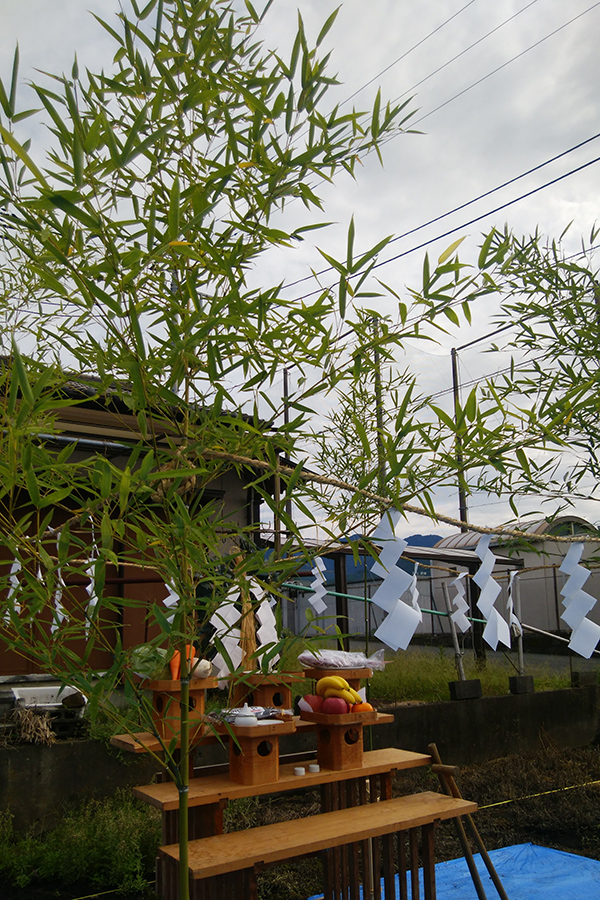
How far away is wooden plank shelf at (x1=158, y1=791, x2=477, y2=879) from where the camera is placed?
1937mm

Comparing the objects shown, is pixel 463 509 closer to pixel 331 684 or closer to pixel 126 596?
pixel 126 596

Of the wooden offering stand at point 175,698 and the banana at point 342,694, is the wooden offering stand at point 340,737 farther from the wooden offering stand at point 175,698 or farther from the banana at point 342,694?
the wooden offering stand at point 175,698

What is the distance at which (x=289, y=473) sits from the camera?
1.58 metres

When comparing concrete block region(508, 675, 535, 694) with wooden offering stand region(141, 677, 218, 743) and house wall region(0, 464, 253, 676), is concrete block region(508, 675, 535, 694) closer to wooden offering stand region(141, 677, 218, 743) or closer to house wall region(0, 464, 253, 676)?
house wall region(0, 464, 253, 676)

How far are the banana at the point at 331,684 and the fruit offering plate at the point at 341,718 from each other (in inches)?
3.8

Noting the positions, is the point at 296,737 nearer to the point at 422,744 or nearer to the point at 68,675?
the point at 422,744

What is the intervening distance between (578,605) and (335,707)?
0.98m

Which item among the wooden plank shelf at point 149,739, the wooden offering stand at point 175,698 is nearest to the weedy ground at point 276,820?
the wooden plank shelf at point 149,739

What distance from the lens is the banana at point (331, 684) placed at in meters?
2.66

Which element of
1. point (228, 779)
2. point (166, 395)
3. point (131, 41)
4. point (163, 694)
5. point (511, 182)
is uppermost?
point (511, 182)

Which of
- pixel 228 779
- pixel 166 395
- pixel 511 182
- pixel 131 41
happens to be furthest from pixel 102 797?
pixel 511 182

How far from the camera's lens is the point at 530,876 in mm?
3418

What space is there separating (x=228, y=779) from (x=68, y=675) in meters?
1.24

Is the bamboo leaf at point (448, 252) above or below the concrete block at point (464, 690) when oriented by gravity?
above
